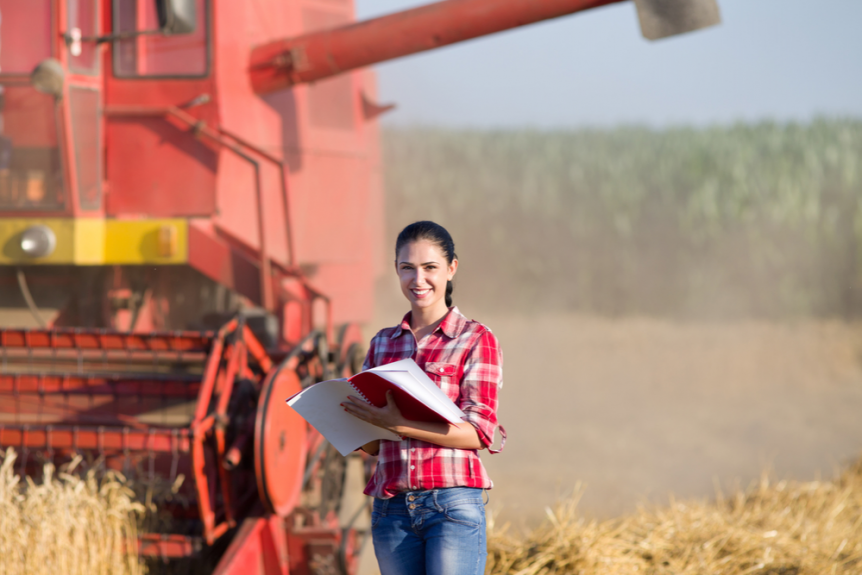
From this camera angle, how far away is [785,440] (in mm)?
7680

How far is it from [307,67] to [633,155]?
1688 cm

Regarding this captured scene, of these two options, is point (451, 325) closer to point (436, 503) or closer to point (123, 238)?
point (436, 503)

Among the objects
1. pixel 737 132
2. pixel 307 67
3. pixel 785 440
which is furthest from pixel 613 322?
pixel 307 67

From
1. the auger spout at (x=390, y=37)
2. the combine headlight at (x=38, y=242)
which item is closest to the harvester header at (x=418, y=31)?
the auger spout at (x=390, y=37)

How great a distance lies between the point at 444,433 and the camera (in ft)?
5.48

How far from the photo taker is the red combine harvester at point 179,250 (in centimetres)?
340

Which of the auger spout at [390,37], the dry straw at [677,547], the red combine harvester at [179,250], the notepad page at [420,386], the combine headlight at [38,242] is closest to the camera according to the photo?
the notepad page at [420,386]

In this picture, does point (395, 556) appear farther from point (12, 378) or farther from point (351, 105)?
point (351, 105)

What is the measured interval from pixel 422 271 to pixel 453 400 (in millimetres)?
287

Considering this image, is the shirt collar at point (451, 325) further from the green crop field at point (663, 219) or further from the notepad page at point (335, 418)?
the green crop field at point (663, 219)

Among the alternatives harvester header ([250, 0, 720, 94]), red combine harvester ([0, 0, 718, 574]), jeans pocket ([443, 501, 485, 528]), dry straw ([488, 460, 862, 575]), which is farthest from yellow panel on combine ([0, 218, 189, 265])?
jeans pocket ([443, 501, 485, 528])

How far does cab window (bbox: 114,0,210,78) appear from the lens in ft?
14.0

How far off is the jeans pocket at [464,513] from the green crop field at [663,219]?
45.7 feet

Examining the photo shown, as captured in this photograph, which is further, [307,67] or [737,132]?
[737,132]
